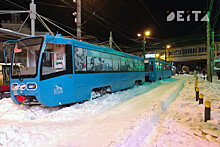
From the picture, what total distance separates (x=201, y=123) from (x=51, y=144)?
4.43 m

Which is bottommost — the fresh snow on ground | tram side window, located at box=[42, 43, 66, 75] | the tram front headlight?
the fresh snow on ground

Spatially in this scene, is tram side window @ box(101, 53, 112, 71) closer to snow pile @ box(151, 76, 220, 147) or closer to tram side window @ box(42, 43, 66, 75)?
tram side window @ box(42, 43, 66, 75)

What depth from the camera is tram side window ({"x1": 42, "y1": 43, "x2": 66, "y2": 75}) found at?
5160 millimetres

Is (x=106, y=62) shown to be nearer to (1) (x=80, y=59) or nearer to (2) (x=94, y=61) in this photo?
(2) (x=94, y=61)

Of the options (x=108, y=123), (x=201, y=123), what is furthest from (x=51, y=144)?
(x=201, y=123)

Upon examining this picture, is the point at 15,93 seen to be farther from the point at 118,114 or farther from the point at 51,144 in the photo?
the point at 118,114

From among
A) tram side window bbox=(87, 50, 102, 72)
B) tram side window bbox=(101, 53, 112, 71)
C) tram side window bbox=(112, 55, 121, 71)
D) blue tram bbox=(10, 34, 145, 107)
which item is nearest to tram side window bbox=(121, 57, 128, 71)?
tram side window bbox=(112, 55, 121, 71)

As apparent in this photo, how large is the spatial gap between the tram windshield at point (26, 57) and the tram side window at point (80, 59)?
59.8 inches

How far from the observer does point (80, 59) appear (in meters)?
6.34

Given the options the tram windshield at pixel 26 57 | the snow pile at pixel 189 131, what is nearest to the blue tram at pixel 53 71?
the tram windshield at pixel 26 57

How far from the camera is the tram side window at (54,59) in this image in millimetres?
5160

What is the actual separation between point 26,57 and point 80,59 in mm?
2283

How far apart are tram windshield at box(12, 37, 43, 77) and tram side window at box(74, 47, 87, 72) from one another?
1520mm

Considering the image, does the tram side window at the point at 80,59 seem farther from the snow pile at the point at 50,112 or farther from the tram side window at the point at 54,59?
the snow pile at the point at 50,112
